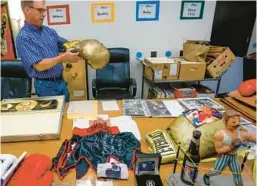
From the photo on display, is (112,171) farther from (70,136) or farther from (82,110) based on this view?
(82,110)

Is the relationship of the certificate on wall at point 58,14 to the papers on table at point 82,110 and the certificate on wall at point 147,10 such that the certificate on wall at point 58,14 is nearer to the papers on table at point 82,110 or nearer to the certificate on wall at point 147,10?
the certificate on wall at point 147,10

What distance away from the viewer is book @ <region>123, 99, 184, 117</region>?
1.49 meters

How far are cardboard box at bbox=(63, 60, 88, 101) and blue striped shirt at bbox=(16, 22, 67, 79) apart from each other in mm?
797

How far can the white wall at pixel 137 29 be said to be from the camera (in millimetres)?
2682

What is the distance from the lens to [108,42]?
2.82 m

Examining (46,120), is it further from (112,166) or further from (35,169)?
(112,166)

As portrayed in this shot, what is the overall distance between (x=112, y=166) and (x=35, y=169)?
0.32 metres

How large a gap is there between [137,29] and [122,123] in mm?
1752

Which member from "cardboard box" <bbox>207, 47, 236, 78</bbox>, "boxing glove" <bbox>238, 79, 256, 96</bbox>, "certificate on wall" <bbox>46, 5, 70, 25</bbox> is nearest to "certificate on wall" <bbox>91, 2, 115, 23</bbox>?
"certificate on wall" <bbox>46, 5, 70, 25</bbox>

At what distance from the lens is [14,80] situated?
A: 2.25 metres

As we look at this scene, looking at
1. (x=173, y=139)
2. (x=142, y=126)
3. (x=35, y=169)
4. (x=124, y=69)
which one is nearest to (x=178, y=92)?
(x=124, y=69)

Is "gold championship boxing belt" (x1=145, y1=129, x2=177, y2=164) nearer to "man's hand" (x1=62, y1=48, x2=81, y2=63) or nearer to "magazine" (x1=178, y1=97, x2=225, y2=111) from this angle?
"magazine" (x1=178, y1=97, x2=225, y2=111)

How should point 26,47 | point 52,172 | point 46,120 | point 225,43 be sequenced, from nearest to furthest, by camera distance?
point 52,172 → point 46,120 → point 26,47 → point 225,43

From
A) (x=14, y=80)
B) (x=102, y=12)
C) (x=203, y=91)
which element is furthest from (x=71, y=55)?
(x=203, y=91)
